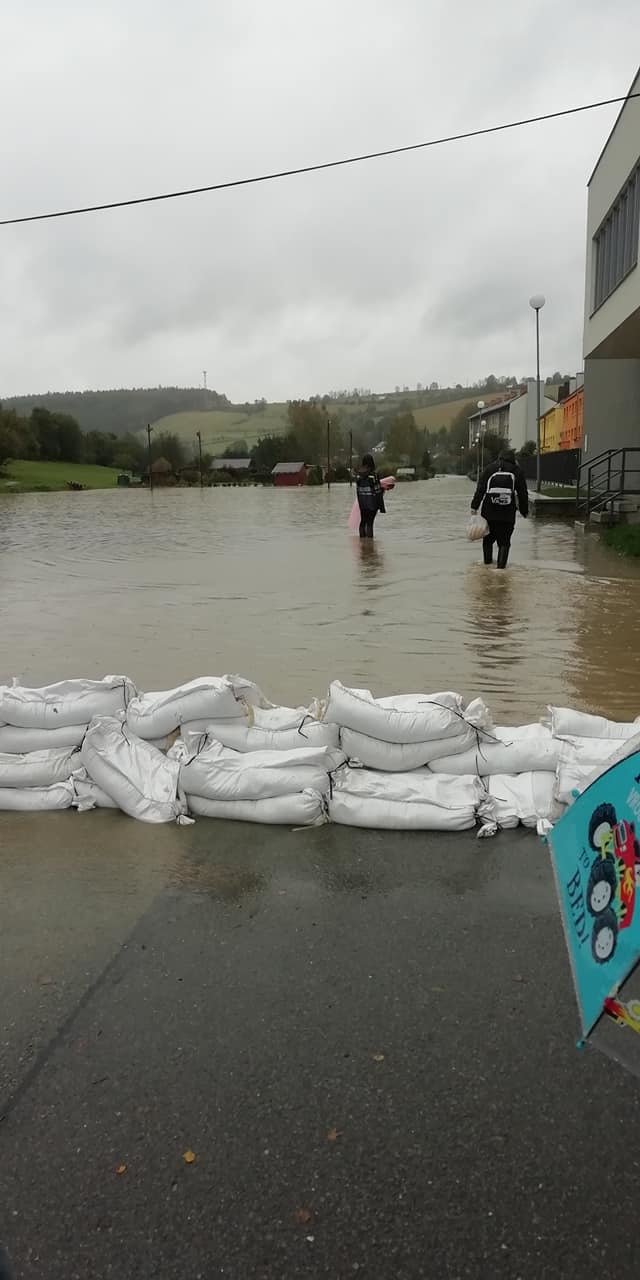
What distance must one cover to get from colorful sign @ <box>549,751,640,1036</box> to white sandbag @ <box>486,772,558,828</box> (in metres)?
1.67

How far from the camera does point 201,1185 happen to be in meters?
2.04

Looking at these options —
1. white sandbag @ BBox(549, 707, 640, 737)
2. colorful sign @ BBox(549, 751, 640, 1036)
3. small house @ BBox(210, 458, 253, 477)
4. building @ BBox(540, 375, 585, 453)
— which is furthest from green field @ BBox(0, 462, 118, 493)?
colorful sign @ BBox(549, 751, 640, 1036)

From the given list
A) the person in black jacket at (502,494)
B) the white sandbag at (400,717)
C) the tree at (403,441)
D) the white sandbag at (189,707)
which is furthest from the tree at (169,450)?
the white sandbag at (400,717)

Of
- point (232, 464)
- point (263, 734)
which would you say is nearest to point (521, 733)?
point (263, 734)

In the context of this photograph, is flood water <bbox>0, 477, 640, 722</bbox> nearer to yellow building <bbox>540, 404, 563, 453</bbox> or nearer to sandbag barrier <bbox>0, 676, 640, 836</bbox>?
sandbag barrier <bbox>0, 676, 640, 836</bbox>

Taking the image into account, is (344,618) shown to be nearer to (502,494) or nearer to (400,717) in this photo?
(502,494)

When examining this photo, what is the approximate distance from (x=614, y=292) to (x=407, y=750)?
647 inches

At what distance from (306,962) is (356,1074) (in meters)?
0.55

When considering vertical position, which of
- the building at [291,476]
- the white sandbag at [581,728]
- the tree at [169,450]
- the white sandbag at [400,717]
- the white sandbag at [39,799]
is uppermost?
the tree at [169,450]

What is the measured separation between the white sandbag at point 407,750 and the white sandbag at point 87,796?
1.22 meters

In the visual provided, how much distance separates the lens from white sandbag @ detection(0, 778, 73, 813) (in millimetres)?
4234

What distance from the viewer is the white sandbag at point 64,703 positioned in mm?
4484

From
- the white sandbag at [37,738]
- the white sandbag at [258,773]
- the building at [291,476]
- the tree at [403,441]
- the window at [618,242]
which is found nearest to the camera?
the white sandbag at [258,773]

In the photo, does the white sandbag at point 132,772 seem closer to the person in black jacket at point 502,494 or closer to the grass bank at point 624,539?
the person in black jacket at point 502,494
